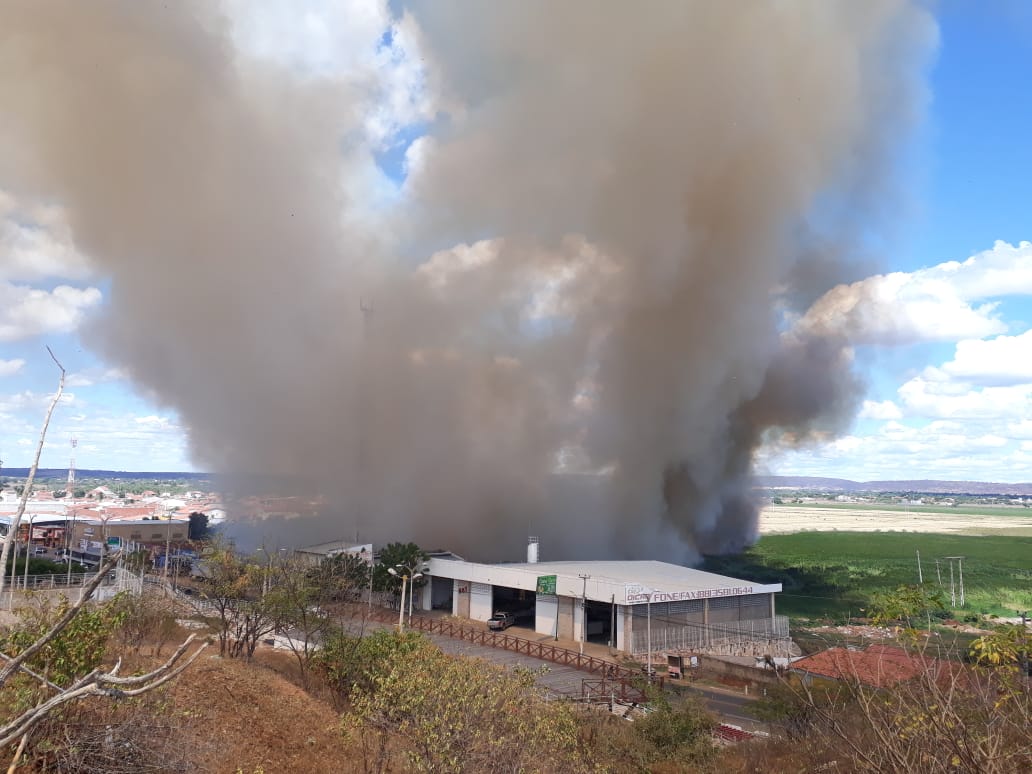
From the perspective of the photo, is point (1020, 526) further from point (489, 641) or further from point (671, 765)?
point (671, 765)

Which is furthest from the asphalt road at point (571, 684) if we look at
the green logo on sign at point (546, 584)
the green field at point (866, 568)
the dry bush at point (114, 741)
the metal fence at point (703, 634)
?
the green field at point (866, 568)

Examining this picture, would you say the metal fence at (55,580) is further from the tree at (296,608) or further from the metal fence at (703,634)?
the metal fence at (703,634)

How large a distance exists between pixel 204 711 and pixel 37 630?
4445 millimetres

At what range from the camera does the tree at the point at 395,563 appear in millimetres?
31062

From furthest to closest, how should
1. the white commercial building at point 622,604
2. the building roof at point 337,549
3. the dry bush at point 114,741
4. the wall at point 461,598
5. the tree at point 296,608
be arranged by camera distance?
the building roof at point 337,549
the wall at point 461,598
the white commercial building at point 622,604
the tree at point 296,608
the dry bush at point 114,741

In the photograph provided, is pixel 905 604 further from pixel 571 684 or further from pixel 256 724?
pixel 571 684

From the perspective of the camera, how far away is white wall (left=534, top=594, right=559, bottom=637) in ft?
91.0

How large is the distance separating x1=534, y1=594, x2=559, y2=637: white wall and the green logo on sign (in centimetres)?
74

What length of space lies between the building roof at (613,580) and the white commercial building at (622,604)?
36mm

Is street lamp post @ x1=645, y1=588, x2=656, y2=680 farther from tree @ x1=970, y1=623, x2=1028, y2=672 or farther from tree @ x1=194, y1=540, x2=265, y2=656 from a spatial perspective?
tree @ x1=970, y1=623, x2=1028, y2=672

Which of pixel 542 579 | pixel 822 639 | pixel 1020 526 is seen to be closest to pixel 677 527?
pixel 822 639

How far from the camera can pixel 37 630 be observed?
8.41m

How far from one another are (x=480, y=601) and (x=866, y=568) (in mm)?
50988

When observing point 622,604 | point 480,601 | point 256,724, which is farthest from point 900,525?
point 256,724
